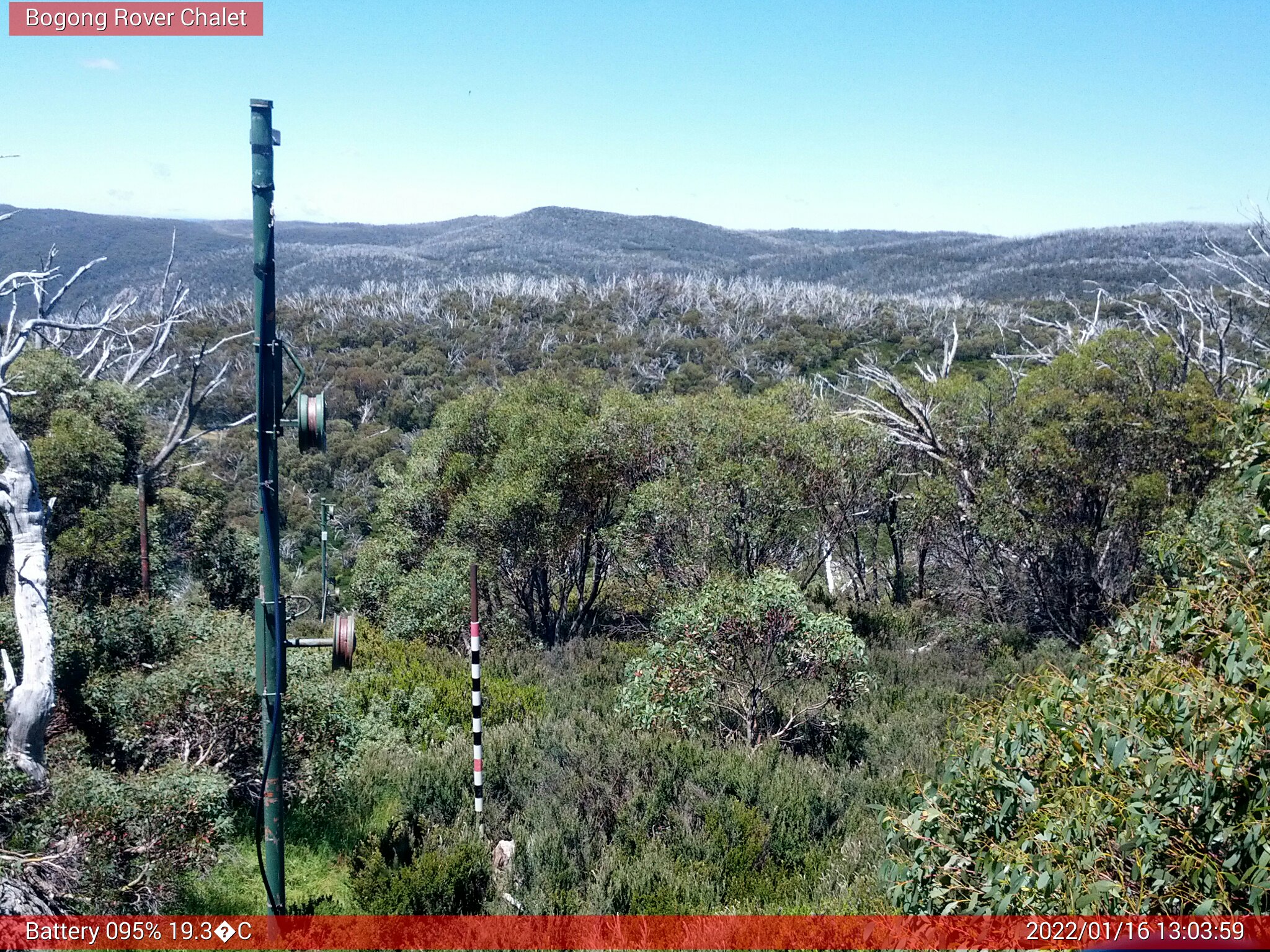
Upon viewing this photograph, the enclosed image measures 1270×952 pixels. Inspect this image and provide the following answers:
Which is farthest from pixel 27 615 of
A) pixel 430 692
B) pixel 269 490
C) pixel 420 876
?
pixel 430 692

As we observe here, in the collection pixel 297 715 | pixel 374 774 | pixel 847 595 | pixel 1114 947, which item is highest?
pixel 1114 947

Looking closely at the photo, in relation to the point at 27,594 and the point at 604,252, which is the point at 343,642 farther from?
the point at 604,252

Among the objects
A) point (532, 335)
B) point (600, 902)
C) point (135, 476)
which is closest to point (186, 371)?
point (532, 335)

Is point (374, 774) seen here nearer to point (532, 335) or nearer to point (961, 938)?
point (961, 938)

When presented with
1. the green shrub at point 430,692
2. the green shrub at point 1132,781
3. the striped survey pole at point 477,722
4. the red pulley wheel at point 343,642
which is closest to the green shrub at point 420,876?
the striped survey pole at point 477,722

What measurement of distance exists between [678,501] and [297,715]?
6392 millimetres

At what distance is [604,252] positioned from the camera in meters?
107

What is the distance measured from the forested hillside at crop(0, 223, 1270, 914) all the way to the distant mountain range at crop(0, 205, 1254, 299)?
1432 inches

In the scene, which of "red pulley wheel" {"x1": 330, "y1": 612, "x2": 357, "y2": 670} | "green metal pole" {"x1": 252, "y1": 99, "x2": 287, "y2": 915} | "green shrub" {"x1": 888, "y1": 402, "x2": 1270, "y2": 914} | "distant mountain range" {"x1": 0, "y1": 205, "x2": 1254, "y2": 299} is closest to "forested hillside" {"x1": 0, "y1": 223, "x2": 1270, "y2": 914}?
"green shrub" {"x1": 888, "y1": 402, "x2": 1270, "y2": 914}

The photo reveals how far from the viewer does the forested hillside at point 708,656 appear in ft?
11.5

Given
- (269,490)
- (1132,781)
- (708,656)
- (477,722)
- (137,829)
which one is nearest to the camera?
(1132,781)

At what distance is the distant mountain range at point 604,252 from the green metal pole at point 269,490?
4403 centimetres

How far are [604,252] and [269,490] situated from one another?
10620 cm

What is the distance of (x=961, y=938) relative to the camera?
135 inches
